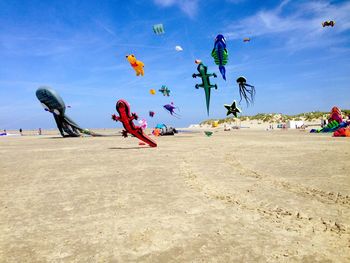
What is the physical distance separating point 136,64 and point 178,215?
66.8ft

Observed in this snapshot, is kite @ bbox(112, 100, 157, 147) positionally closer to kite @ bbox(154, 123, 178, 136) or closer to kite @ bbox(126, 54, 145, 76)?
kite @ bbox(126, 54, 145, 76)

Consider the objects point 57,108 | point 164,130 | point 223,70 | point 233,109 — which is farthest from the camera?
point 164,130

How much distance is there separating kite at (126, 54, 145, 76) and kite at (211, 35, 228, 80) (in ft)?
25.5

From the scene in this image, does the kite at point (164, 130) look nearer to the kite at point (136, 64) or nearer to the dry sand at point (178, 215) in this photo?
the kite at point (136, 64)

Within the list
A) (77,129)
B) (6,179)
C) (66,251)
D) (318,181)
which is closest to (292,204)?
(318,181)

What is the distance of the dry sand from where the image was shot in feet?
14.4

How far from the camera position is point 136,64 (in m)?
24.9

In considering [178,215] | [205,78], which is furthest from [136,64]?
[178,215]

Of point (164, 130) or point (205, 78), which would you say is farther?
point (164, 130)

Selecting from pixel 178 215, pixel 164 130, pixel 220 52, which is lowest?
pixel 178 215

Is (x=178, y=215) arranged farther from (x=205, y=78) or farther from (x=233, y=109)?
(x=233, y=109)

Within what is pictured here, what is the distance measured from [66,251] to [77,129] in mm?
32121

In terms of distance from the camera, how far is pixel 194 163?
1234cm

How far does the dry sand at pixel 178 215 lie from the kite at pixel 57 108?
21441 millimetres
